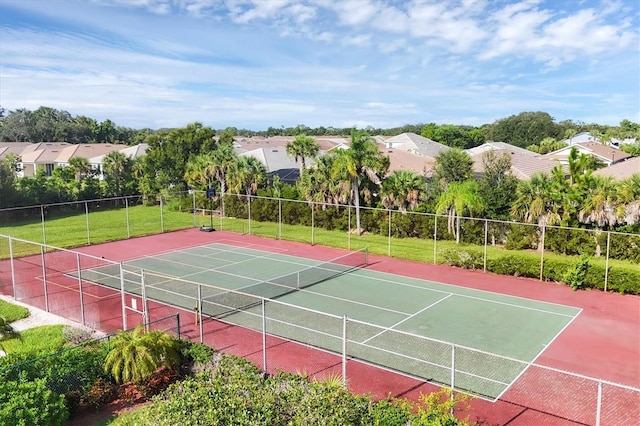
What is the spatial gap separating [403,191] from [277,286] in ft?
48.3

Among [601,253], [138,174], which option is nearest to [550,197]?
[601,253]

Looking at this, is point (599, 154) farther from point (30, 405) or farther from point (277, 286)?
point (30, 405)

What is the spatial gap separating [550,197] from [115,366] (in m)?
Answer: 23.7

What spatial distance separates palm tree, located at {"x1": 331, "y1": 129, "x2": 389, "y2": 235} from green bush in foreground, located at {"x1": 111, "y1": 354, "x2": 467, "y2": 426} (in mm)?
23673

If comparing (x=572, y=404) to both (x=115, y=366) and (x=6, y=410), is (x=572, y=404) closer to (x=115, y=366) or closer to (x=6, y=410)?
(x=115, y=366)

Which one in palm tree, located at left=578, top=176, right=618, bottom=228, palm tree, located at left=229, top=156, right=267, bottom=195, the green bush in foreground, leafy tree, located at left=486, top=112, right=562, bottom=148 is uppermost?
leafy tree, located at left=486, top=112, right=562, bottom=148

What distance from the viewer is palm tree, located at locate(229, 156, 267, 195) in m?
39.5

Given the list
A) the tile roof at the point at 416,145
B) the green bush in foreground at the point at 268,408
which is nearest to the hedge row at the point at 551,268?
the green bush in foreground at the point at 268,408

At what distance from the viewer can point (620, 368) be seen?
45.8 ft

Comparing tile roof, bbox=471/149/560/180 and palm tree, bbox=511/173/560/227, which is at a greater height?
tile roof, bbox=471/149/560/180

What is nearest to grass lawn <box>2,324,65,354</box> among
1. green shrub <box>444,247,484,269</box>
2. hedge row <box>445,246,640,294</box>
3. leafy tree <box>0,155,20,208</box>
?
green shrub <box>444,247,484,269</box>

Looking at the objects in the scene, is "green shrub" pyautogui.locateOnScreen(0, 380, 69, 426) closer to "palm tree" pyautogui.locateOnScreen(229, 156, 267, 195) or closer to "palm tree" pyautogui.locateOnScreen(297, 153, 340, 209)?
"palm tree" pyautogui.locateOnScreen(297, 153, 340, 209)

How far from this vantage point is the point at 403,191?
33125 mm

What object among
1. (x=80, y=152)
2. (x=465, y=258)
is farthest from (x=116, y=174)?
(x=465, y=258)
